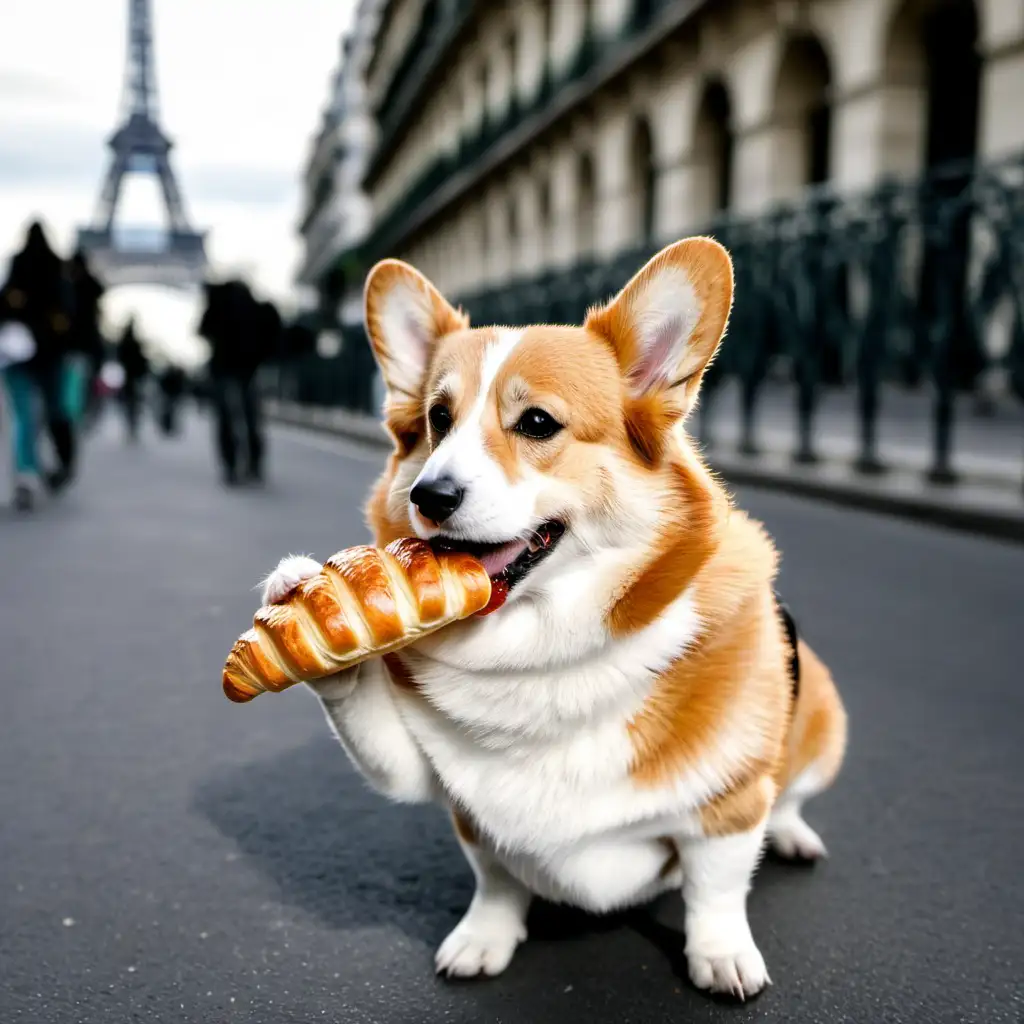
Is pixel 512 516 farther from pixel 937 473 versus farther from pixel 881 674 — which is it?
pixel 937 473

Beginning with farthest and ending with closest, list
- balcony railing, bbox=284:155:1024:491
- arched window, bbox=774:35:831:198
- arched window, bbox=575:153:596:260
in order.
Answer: arched window, bbox=575:153:596:260 < arched window, bbox=774:35:831:198 < balcony railing, bbox=284:155:1024:491

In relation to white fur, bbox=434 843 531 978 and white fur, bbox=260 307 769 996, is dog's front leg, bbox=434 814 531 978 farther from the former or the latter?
white fur, bbox=260 307 769 996

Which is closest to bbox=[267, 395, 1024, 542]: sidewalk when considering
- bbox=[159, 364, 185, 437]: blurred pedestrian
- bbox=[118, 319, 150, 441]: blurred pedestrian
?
bbox=[118, 319, 150, 441]: blurred pedestrian

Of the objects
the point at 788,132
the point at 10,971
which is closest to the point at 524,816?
the point at 10,971

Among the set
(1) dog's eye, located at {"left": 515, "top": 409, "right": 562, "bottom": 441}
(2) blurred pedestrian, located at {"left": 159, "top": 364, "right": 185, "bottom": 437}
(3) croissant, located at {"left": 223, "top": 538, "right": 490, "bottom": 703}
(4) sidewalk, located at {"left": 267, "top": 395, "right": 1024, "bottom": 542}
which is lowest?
(2) blurred pedestrian, located at {"left": 159, "top": 364, "right": 185, "bottom": 437}

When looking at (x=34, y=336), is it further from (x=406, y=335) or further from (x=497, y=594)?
(x=497, y=594)

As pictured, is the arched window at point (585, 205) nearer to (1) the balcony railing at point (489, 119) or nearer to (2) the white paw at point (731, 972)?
(1) the balcony railing at point (489, 119)
